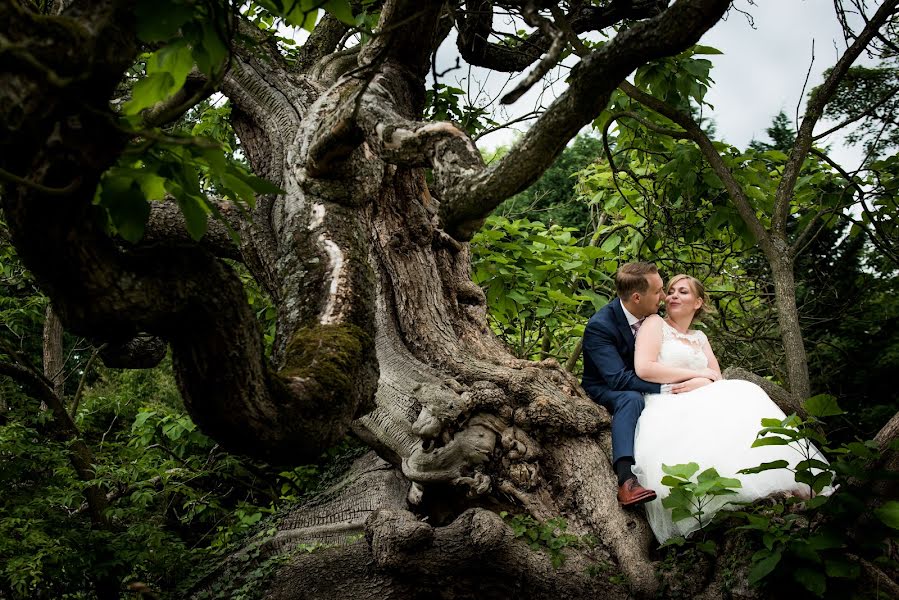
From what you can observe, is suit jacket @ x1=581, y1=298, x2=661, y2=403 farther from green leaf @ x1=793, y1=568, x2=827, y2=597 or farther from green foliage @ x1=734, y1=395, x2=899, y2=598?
green leaf @ x1=793, y1=568, x2=827, y2=597

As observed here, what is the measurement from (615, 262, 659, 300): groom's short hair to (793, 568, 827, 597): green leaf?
230 cm

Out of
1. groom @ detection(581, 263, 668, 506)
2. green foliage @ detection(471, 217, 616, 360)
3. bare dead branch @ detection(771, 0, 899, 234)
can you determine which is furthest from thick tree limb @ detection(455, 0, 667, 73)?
groom @ detection(581, 263, 668, 506)

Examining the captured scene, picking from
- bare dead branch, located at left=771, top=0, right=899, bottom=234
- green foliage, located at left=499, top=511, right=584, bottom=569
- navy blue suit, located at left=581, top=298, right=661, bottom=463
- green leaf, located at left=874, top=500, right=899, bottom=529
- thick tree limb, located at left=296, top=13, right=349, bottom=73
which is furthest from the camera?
thick tree limb, located at left=296, top=13, right=349, bottom=73

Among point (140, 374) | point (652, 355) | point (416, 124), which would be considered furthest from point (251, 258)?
point (140, 374)

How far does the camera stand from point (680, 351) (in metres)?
4.89

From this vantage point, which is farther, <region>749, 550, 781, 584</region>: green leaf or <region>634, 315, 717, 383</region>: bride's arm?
<region>634, 315, 717, 383</region>: bride's arm

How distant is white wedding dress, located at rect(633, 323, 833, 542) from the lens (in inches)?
154

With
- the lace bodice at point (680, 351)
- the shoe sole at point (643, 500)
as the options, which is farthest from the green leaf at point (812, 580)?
the lace bodice at point (680, 351)

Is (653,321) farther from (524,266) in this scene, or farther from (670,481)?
(524,266)

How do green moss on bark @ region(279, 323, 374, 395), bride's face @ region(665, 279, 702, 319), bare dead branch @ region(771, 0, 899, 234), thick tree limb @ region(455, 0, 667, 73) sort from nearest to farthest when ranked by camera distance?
green moss on bark @ region(279, 323, 374, 395) < bare dead branch @ region(771, 0, 899, 234) < bride's face @ region(665, 279, 702, 319) < thick tree limb @ region(455, 0, 667, 73)

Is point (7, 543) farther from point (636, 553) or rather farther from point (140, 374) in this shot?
point (140, 374)

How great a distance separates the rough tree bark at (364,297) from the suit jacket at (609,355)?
26 cm

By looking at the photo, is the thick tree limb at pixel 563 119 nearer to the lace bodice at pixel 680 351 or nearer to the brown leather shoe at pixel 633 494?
the brown leather shoe at pixel 633 494

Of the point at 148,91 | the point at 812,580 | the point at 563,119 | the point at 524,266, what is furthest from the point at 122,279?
the point at 524,266
